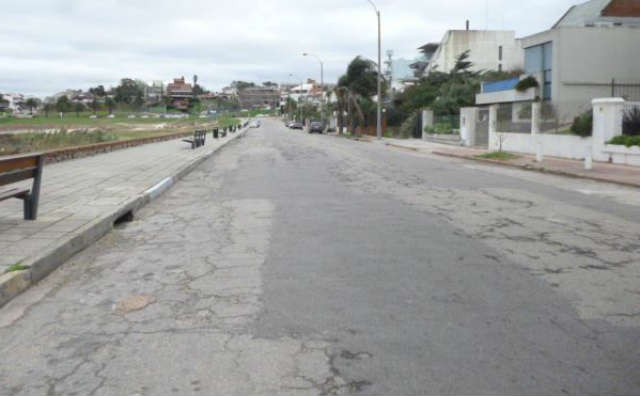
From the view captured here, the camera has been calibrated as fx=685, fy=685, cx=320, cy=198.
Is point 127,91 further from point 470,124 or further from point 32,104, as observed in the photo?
point 470,124

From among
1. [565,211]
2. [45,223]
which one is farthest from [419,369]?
[565,211]

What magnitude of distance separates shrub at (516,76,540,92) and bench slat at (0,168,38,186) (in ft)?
114

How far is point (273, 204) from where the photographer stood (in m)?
12.5

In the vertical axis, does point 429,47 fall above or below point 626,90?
above

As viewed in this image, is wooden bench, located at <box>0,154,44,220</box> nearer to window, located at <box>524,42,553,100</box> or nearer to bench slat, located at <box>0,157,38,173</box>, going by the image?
bench slat, located at <box>0,157,38,173</box>

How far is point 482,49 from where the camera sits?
79.6 meters

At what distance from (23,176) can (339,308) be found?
566 centimetres

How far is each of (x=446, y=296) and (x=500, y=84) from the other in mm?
40323

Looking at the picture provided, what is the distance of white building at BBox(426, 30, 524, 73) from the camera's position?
78.2 m

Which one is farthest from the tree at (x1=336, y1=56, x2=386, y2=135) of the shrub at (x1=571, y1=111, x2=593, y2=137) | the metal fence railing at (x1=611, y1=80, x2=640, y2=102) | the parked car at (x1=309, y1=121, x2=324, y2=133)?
the shrub at (x1=571, y1=111, x2=593, y2=137)

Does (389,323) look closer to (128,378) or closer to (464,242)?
(128,378)

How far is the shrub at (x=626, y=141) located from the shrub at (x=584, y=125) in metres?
1.53

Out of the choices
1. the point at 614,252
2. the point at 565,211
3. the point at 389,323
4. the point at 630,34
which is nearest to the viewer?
the point at 389,323

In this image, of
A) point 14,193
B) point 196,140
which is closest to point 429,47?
point 196,140
